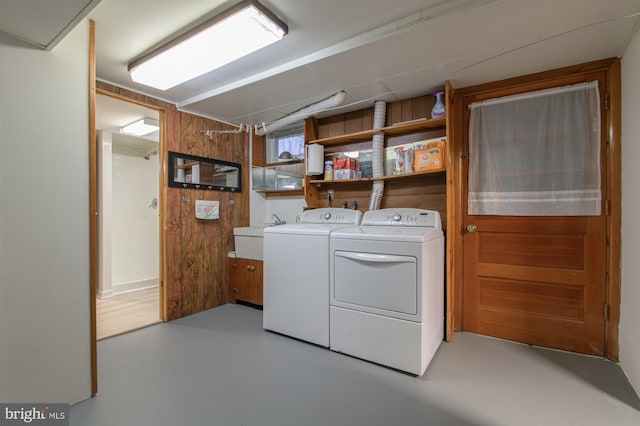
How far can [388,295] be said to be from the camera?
1.96 meters

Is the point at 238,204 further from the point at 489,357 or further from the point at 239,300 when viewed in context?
the point at 489,357

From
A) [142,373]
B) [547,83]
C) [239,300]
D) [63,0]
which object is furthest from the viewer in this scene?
[239,300]

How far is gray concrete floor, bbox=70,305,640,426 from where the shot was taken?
4.92 ft

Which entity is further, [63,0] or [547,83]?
[547,83]

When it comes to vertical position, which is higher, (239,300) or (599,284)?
(599,284)

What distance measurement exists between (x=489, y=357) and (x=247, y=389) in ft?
5.71

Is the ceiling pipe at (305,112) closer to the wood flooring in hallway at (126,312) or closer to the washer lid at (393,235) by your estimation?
the washer lid at (393,235)

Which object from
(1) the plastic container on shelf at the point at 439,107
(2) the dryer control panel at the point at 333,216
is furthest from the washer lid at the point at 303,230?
(1) the plastic container on shelf at the point at 439,107

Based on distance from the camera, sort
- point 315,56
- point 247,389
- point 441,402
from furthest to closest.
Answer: point 315,56
point 247,389
point 441,402

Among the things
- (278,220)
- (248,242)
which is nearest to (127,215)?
(248,242)

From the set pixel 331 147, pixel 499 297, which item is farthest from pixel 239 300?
pixel 499 297

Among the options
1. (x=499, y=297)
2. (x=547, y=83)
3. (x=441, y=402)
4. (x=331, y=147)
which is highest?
(x=547, y=83)

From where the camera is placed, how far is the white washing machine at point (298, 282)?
227cm

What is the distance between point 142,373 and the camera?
1907mm
